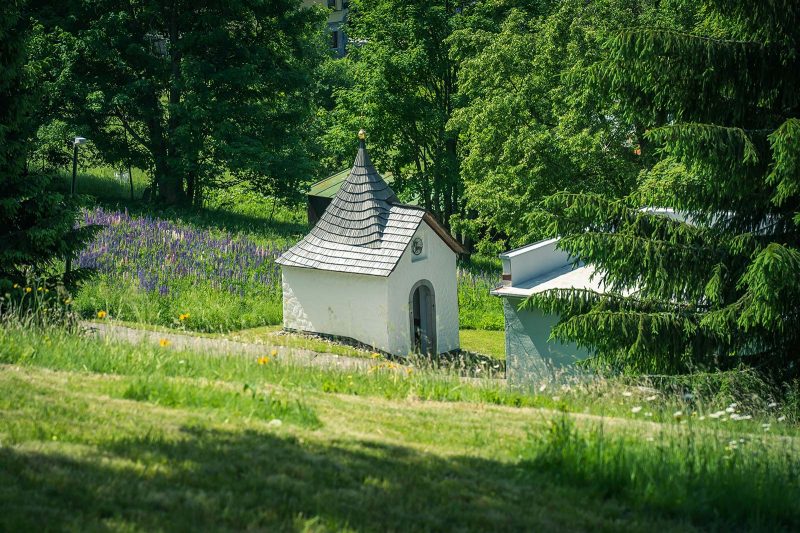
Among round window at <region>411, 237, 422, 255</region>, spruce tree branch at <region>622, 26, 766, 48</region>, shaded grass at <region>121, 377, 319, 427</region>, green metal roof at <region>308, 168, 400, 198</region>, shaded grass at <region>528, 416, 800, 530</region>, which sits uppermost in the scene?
green metal roof at <region>308, 168, 400, 198</region>

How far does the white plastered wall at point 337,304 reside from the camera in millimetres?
22047

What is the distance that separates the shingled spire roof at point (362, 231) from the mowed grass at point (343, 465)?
13470 mm

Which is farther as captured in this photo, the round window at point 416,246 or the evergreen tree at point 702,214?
the round window at point 416,246

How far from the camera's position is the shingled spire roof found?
2223cm

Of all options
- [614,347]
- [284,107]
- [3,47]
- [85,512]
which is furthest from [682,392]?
[284,107]

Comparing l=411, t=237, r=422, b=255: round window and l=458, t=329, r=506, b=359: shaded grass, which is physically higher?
l=411, t=237, r=422, b=255: round window

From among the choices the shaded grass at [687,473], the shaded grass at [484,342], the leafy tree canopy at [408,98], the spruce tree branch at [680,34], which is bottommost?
the shaded grass at [484,342]

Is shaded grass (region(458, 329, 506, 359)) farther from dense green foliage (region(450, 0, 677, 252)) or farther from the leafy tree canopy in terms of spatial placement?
the leafy tree canopy

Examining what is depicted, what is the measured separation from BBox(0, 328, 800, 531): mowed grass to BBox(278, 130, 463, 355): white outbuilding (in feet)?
43.5

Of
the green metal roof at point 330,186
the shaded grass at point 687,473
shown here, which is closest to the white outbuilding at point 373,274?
the shaded grass at point 687,473

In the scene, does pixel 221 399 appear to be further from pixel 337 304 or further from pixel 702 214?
pixel 337 304

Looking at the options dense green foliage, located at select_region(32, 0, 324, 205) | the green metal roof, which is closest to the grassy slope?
the green metal roof

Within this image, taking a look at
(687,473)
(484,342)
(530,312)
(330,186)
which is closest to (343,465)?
(687,473)

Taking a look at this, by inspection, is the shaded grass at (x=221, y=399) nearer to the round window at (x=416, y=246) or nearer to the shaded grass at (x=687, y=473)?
the shaded grass at (x=687, y=473)
